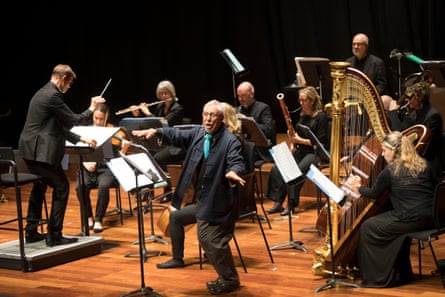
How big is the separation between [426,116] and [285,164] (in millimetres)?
1387

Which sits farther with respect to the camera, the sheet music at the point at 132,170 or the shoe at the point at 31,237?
the shoe at the point at 31,237

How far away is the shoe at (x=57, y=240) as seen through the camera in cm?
683

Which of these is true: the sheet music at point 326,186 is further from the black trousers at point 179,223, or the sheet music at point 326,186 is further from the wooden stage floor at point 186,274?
the black trousers at point 179,223

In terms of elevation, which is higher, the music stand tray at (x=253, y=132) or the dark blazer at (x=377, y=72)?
the dark blazer at (x=377, y=72)

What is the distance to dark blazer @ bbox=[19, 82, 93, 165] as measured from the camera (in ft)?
21.6

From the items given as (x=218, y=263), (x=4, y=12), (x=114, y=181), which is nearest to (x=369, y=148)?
(x=218, y=263)

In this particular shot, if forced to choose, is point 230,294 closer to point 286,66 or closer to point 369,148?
point 369,148

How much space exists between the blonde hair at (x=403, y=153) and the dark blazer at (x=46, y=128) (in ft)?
8.55

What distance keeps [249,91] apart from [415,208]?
12.3ft

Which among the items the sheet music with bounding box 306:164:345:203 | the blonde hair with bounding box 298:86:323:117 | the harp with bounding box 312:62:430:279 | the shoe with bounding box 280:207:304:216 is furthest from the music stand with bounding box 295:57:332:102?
the sheet music with bounding box 306:164:345:203

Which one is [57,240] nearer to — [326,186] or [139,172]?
[139,172]

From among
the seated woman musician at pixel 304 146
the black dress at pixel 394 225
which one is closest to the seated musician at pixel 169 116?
the seated woman musician at pixel 304 146

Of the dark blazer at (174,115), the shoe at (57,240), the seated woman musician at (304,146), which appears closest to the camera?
the shoe at (57,240)

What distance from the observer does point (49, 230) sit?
6797mm
